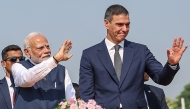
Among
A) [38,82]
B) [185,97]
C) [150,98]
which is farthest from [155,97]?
[185,97]

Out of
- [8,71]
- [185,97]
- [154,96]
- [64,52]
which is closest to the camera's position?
[64,52]

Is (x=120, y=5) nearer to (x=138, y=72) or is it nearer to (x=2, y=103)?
(x=138, y=72)

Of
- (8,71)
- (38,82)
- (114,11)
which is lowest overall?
(8,71)

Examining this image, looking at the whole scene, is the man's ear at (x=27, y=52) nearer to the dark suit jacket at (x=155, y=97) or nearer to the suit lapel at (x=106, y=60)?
the suit lapel at (x=106, y=60)

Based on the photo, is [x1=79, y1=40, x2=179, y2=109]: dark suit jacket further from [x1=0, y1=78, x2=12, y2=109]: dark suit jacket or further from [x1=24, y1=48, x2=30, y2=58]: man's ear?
[x1=0, y1=78, x2=12, y2=109]: dark suit jacket

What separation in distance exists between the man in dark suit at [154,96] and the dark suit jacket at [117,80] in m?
1.88

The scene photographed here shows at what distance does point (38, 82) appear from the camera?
35.4 ft

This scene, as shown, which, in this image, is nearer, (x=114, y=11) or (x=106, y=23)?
(x=114, y=11)

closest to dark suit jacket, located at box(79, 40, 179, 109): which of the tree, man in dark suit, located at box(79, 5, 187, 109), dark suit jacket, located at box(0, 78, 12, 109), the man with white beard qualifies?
man in dark suit, located at box(79, 5, 187, 109)

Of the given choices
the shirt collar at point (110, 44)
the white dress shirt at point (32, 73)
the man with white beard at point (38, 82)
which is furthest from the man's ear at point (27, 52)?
the shirt collar at point (110, 44)

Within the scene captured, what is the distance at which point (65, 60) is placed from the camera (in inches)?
397

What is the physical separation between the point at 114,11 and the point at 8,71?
11.6ft

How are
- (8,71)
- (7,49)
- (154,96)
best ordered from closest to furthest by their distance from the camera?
(154,96) < (8,71) < (7,49)

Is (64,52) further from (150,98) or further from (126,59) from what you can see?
(150,98)
